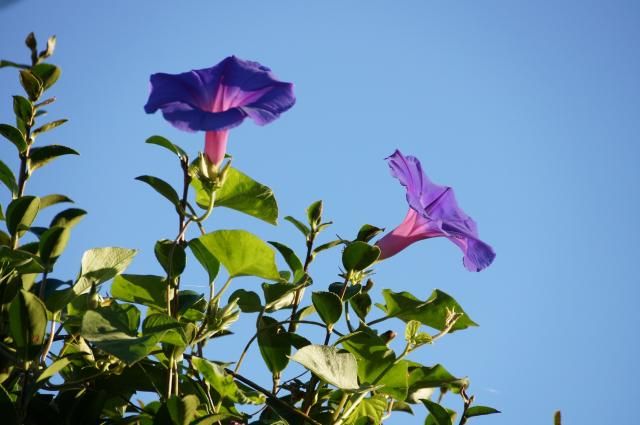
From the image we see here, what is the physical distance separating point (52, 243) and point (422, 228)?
74cm

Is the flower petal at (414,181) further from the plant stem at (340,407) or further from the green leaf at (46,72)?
the green leaf at (46,72)

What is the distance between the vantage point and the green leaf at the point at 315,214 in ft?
4.60

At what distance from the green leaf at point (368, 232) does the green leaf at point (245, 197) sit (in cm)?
20

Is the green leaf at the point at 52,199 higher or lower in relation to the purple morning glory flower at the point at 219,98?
lower

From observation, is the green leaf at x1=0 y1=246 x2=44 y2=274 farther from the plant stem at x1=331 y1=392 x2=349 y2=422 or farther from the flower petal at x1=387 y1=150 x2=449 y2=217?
the flower petal at x1=387 y1=150 x2=449 y2=217

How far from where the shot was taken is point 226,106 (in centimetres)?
144

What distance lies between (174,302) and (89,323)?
0.24 m

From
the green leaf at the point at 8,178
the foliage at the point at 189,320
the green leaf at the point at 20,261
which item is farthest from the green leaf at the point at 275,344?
the green leaf at the point at 8,178

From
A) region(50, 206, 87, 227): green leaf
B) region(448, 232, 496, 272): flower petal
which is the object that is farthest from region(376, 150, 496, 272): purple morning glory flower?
region(50, 206, 87, 227): green leaf

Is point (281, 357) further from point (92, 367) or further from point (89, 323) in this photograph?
point (89, 323)

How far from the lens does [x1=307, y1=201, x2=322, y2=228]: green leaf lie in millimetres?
1403

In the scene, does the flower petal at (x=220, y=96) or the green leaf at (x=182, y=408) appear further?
the flower petal at (x=220, y=96)

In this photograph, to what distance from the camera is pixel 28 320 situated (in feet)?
3.52

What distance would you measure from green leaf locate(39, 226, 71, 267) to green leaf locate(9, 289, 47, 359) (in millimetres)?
148
